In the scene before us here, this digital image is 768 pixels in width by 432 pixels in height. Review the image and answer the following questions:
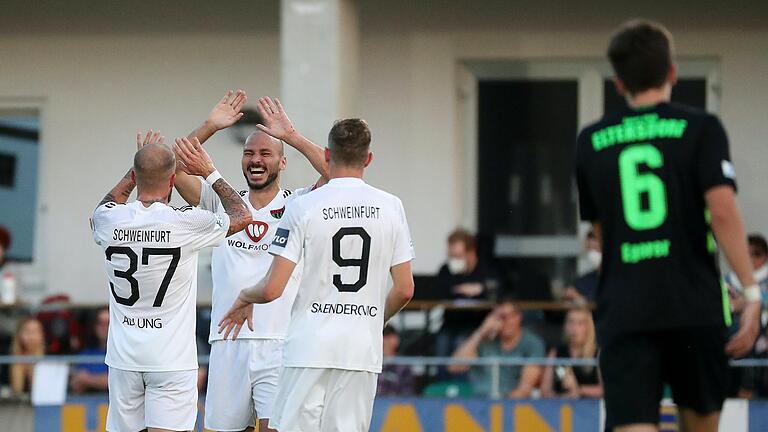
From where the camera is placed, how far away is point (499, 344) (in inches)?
450

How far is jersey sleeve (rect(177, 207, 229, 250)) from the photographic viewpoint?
22.6ft

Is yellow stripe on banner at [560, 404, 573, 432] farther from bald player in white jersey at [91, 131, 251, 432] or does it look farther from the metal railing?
bald player in white jersey at [91, 131, 251, 432]

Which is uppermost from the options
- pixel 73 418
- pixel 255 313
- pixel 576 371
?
pixel 255 313

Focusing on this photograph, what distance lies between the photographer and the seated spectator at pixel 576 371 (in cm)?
1099

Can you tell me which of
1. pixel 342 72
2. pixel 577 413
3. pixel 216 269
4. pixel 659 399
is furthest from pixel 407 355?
pixel 659 399

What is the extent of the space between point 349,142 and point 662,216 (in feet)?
5.76

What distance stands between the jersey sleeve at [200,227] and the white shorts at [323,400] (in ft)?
3.46

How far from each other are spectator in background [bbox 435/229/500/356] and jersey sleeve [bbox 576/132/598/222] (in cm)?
654

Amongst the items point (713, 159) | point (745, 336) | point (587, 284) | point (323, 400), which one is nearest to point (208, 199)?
point (323, 400)

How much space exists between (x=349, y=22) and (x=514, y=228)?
3.07 meters

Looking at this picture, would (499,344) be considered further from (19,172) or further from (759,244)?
(19,172)

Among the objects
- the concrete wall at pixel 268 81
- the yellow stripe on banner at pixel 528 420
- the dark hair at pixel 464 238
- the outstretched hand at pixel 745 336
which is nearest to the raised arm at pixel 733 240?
the outstretched hand at pixel 745 336

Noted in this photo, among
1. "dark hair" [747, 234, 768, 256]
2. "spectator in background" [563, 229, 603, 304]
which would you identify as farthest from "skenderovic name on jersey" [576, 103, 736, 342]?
"dark hair" [747, 234, 768, 256]

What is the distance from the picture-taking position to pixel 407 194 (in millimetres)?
14234
